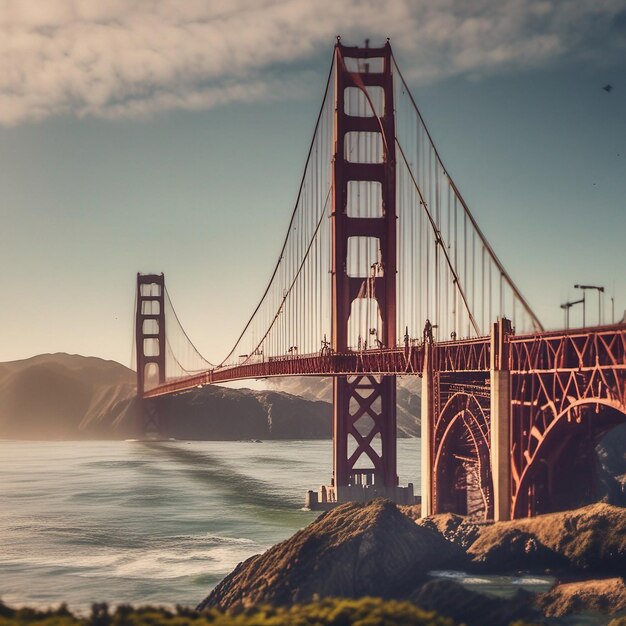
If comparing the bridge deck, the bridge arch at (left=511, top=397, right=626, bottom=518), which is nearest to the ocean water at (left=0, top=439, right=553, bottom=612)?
the bridge arch at (left=511, top=397, right=626, bottom=518)

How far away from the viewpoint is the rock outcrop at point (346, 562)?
31.8 metres

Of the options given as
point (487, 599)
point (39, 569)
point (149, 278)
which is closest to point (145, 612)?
point (487, 599)

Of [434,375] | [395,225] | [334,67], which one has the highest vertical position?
[334,67]

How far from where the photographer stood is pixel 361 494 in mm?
60375

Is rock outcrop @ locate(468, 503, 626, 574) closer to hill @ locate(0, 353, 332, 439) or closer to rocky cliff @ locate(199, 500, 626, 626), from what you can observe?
rocky cliff @ locate(199, 500, 626, 626)

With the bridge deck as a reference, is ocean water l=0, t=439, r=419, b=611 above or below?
below

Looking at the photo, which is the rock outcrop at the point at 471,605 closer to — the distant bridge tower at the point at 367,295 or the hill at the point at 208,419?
the distant bridge tower at the point at 367,295

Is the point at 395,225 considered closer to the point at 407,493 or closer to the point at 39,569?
the point at 407,493

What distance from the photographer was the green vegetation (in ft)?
58.5

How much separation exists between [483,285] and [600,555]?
14135mm

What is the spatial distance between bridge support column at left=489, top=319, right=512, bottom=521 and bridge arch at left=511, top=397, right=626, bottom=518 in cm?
37

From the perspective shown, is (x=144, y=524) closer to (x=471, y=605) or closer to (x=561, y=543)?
(x=561, y=543)

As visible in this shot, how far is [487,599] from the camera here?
27.9 metres

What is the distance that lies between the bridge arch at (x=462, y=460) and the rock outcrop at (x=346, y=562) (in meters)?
6.48
